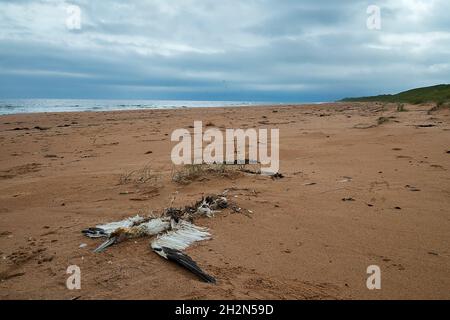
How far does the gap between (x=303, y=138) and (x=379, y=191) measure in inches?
186

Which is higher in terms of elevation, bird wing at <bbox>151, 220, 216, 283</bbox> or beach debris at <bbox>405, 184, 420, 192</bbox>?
beach debris at <bbox>405, 184, 420, 192</bbox>

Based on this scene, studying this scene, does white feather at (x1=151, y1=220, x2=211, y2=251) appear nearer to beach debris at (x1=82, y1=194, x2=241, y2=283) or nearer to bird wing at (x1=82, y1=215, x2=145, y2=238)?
beach debris at (x1=82, y1=194, x2=241, y2=283)

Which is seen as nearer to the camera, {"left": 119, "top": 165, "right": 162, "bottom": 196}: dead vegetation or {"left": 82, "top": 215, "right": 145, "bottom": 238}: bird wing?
{"left": 82, "top": 215, "right": 145, "bottom": 238}: bird wing

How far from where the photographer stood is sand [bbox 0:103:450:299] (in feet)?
7.84

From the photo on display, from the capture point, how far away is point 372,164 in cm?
571

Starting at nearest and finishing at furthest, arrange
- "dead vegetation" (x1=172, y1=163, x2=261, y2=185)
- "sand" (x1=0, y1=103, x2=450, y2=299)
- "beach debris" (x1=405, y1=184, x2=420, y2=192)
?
"sand" (x1=0, y1=103, x2=450, y2=299) → "beach debris" (x1=405, y1=184, x2=420, y2=192) → "dead vegetation" (x1=172, y1=163, x2=261, y2=185)

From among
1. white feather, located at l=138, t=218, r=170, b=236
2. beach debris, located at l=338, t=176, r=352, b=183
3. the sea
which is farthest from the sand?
the sea

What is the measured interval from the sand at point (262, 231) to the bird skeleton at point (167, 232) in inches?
2.9

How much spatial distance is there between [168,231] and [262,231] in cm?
82

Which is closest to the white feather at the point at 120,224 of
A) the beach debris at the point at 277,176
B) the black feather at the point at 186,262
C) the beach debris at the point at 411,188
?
the black feather at the point at 186,262

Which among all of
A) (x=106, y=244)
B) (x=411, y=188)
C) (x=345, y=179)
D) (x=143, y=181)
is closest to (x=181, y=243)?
(x=106, y=244)
